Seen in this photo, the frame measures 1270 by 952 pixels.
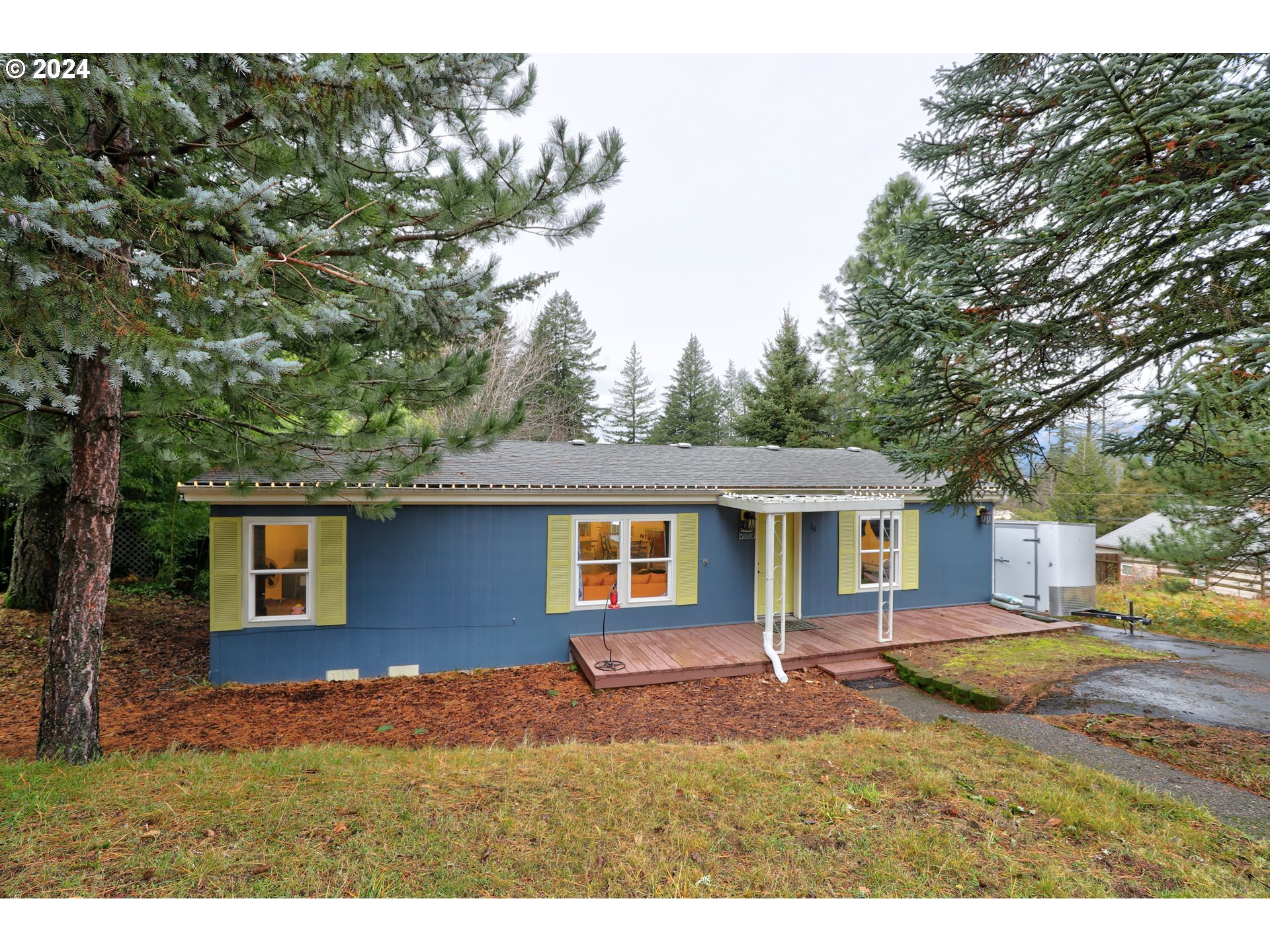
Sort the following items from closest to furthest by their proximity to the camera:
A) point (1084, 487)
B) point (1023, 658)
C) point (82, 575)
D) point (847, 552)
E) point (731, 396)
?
1. point (82, 575)
2. point (1023, 658)
3. point (847, 552)
4. point (1084, 487)
5. point (731, 396)

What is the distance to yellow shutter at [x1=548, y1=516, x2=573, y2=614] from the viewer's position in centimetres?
761

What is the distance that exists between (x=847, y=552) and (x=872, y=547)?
815mm

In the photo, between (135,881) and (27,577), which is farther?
(27,577)

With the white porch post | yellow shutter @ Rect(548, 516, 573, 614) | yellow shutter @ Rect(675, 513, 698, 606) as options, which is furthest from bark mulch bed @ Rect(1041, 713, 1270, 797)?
yellow shutter @ Rect(548, 516, 573, 614)

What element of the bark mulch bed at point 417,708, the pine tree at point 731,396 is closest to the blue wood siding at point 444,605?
the bark mulch bed at point 417,708

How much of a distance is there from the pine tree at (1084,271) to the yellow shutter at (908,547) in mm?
3277

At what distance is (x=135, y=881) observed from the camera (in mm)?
2512

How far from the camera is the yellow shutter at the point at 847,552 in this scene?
9.20 m

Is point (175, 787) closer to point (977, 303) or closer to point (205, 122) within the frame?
point (205, 122)

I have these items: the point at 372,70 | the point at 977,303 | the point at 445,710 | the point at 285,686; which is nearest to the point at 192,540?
the point at 285,686

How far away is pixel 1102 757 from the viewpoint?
15.0 feet

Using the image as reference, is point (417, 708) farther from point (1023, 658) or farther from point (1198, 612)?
point (1198, 612)

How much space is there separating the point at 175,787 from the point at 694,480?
6714 mm

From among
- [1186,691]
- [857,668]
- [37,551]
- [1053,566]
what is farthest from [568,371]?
[1186,691]
